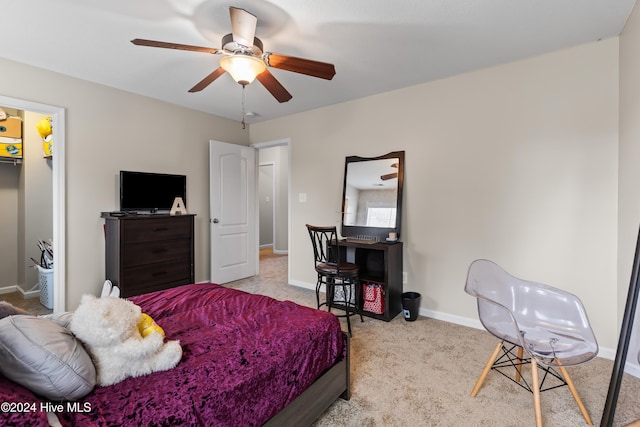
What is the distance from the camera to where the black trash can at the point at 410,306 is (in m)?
3.11

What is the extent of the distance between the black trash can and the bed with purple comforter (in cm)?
142

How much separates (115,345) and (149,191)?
9.26 feet

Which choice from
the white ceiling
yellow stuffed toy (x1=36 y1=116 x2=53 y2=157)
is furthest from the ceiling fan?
yellow stuffed toy (x1=36 y1=116 x2=53 y2=157)

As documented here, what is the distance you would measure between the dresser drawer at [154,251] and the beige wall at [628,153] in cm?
397

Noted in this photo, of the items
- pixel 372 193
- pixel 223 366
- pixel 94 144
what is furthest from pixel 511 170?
pixel 94 144

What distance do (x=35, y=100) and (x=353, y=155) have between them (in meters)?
3.24

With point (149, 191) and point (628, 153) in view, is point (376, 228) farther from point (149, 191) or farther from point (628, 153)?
Result: point (149, 191)

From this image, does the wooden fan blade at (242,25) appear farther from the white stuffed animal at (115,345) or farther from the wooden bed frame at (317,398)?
the wooden bed frame at (317,398)

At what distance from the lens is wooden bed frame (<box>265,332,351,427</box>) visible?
1452 mm

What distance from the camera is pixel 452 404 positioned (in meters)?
1.87

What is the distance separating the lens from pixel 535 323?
193cm

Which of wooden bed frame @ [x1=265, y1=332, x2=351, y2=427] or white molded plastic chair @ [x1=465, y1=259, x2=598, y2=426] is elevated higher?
white molded plastic chair @ [x1=465, y1=259, x2=598, y2=426]

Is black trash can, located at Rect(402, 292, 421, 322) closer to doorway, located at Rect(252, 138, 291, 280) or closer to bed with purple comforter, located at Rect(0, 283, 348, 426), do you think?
bed with purple comforter, located at Rect(0, 283, 348, 426)

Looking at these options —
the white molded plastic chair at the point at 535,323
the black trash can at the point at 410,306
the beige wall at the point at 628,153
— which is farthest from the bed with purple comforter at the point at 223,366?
the beige wall at the point at 628,153
